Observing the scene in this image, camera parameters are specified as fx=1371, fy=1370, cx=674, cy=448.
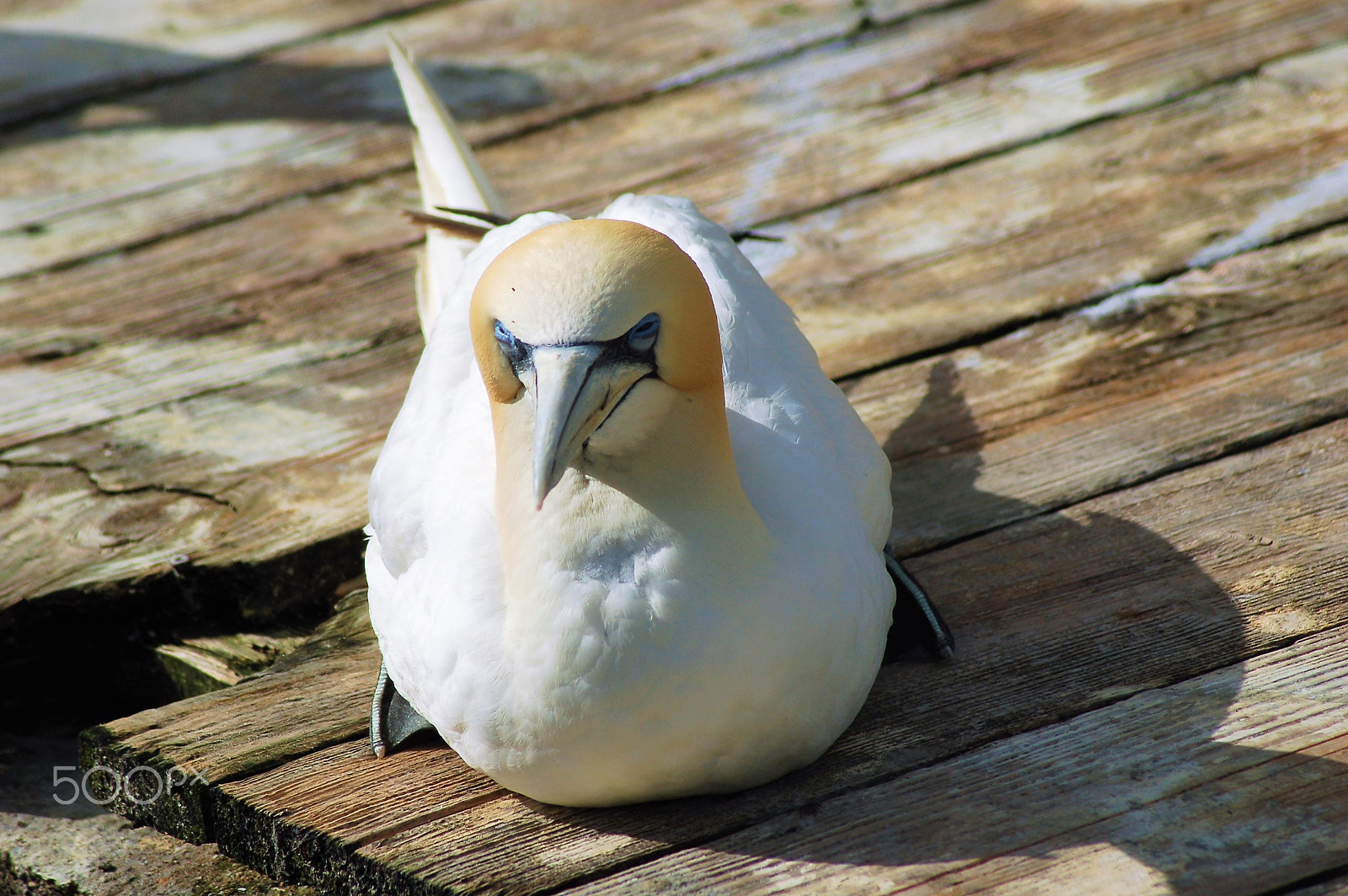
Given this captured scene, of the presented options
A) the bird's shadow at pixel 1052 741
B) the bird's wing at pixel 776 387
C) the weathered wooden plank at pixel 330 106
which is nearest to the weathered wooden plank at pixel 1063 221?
the bird's wing at pixel 776 387

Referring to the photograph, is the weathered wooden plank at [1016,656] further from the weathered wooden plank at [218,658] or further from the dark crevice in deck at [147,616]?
the dark crevice in deck at [147,616]

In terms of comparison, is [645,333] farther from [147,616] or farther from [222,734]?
[147,616]

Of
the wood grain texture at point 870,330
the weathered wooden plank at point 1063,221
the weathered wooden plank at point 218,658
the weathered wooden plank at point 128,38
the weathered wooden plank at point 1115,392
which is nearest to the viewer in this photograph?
the weathered wooden plank at point 218,658

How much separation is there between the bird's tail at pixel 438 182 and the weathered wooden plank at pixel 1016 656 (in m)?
1.47

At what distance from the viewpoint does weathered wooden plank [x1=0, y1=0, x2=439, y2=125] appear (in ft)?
17.3

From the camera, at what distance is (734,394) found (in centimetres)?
246

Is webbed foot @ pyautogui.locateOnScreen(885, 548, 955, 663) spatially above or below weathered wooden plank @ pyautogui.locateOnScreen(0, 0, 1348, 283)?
below

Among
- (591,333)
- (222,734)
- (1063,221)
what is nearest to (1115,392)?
(1063,221)

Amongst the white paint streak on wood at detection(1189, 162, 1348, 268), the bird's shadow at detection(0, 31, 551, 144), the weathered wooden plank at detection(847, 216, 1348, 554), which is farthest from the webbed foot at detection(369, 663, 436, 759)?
the bird's shadow at detection(0, 31, 551, 144)

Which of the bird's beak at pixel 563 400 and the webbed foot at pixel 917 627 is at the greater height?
the bird's beak at pixel 563 400

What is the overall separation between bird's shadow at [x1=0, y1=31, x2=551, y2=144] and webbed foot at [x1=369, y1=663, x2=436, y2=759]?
2.88 metres

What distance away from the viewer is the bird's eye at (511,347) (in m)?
1.92

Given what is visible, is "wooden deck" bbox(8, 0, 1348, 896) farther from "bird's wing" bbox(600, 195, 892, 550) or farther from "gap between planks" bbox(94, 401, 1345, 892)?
"bird's wing" bbox(600, 195, 892, 550)

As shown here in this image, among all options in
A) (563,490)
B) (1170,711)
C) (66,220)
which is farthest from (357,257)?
(1170,711)
